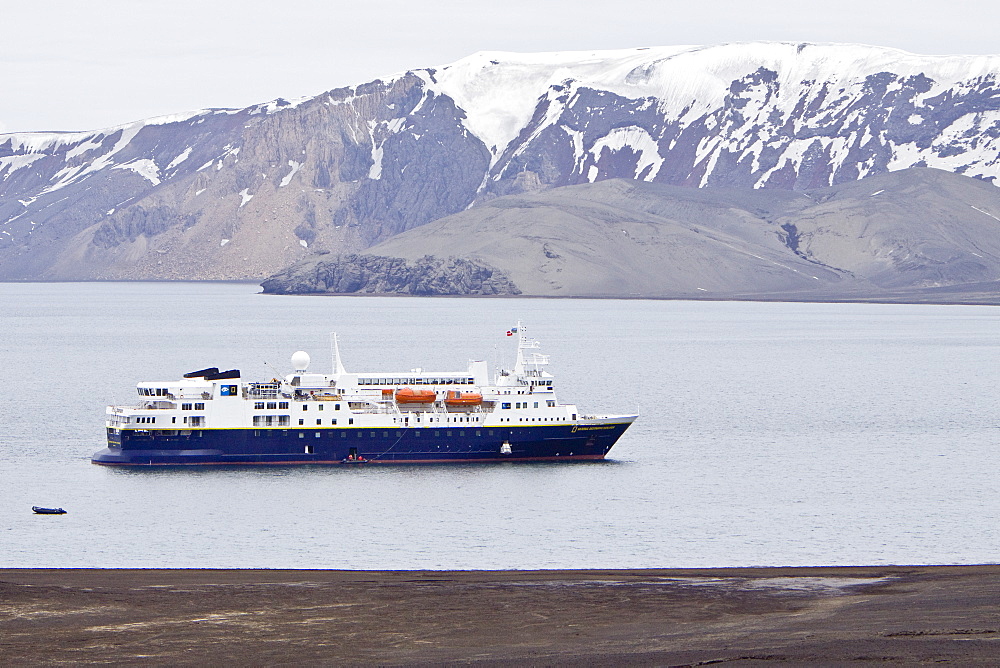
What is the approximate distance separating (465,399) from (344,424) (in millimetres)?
6823

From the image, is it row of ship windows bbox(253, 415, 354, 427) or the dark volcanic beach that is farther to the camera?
row of ship windows bbox(253, 415, 354, 427)

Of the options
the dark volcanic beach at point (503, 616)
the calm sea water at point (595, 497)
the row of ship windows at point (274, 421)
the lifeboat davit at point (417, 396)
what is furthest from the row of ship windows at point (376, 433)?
the dark volcanic beach at point (503, 616)

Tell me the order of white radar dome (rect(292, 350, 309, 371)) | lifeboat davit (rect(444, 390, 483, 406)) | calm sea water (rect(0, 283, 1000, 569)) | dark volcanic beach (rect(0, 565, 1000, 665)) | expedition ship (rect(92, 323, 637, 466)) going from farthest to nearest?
white radar dome (rect(292, 350, 309, 371)) < lifeboat davit (rect(444, 390, 483, 406)) < expedition ship (rect(92, 323, 637, 466)) < calm sea water (rect(0, 283, 1000, 569)) < dark volcanic beach (rect(0, 565, 1000, 665))

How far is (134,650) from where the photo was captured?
37031 millimetres

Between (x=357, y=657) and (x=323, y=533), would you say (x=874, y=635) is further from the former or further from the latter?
(x=323, y=533)

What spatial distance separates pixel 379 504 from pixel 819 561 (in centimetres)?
2281

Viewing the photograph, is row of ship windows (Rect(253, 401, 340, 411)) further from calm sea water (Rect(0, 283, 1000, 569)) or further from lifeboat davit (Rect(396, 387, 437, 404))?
lifeboat davit (Rect(396, 387, 437, 404))

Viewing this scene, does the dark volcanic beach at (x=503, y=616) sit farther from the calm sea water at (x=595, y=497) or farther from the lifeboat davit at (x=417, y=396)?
the lifeboat davit at (x=417, y=396)

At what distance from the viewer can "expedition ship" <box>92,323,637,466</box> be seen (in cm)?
8319

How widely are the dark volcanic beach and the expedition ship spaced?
32.4m

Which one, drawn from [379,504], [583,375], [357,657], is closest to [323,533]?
[379,504]

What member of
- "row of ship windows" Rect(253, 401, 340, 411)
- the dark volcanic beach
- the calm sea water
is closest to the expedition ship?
"row of ship windows" Rect(253, 401, 340, 411)

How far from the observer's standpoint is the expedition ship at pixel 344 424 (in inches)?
3275

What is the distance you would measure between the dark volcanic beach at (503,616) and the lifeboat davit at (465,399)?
111ft
